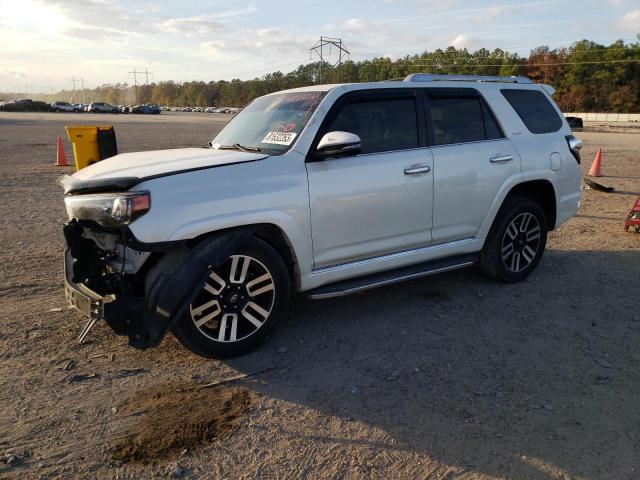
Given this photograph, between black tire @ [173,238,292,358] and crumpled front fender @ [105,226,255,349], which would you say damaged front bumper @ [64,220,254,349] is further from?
black tire @ [173,238,292,358]

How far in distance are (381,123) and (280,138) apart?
88 centimetres

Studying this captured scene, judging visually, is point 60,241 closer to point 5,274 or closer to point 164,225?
point 5,274

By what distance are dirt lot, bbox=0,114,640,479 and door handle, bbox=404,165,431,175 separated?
1.24 metres

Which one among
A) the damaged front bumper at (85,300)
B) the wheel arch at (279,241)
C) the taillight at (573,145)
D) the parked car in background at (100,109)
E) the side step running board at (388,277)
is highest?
the parked car in background at (100,109)

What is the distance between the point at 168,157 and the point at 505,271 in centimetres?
344

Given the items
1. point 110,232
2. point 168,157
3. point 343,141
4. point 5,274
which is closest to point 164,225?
point 110,232

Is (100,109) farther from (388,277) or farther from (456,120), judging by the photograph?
(388,277)

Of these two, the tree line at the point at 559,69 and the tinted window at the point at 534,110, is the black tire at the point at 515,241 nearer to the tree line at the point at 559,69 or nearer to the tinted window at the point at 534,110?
the tinted window at the point at 534,110

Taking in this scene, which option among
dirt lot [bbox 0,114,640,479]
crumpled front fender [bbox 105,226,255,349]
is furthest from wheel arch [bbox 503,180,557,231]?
crumpled front fender [bbox 105,226,255,349]

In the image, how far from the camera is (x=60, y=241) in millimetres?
6730

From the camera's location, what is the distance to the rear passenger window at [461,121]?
4.86 meters

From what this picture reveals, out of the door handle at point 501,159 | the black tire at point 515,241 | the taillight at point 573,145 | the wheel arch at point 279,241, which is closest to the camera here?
the wheel arch at point 279,241

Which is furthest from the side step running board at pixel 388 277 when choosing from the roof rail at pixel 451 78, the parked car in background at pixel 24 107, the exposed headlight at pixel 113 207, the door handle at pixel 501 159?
the parked car in background at pixel 24 107

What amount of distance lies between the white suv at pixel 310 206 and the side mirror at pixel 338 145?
12 millimetres
